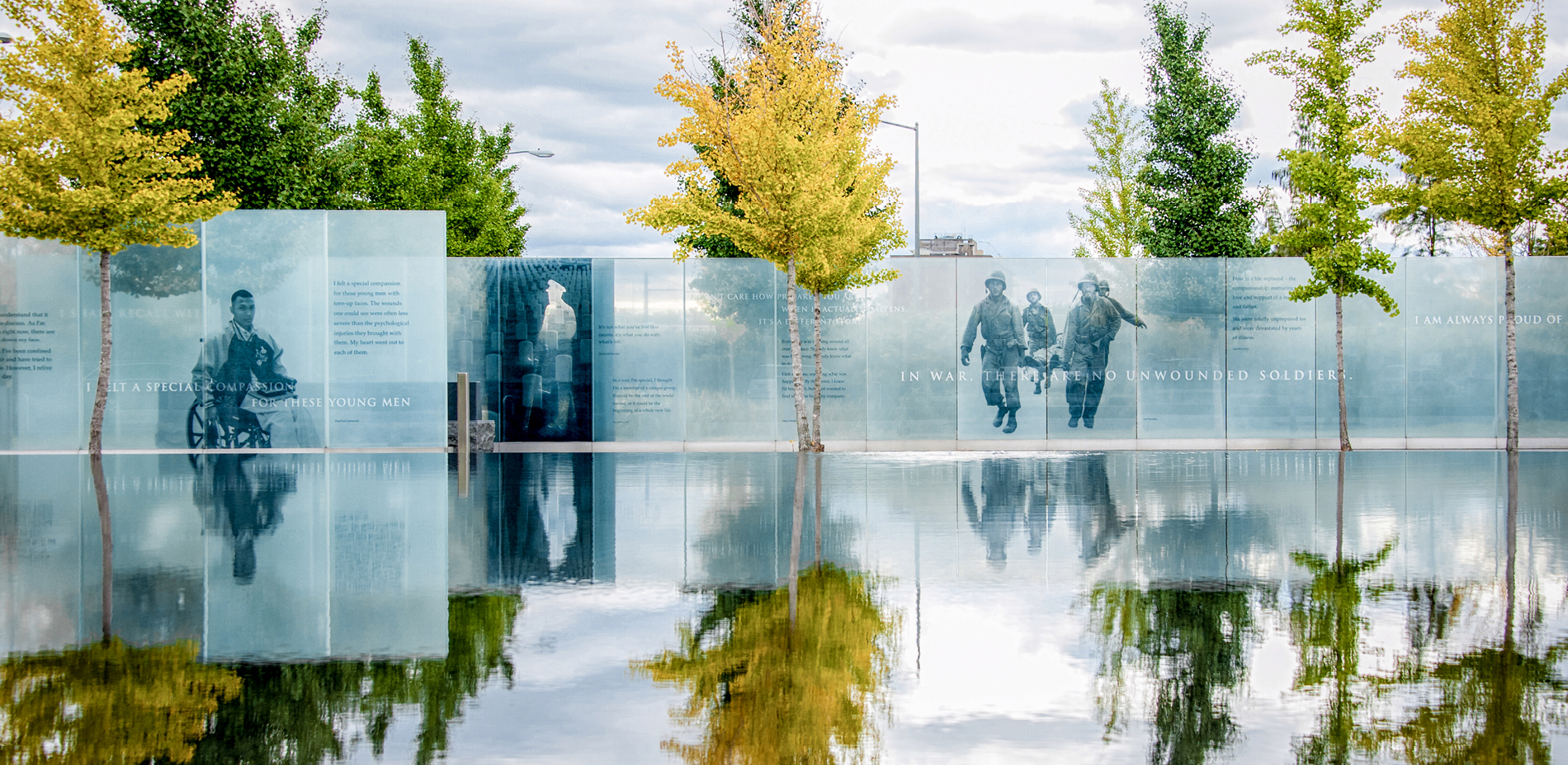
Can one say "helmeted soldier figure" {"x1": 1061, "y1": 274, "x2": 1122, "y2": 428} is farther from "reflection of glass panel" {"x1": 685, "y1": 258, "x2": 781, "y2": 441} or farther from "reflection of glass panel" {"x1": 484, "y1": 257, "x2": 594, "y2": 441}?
"reflection of glass panel" {"x1": 484, "y1": 257, "x2": 594, "y2": 441}

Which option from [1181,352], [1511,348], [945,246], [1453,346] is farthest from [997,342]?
[945,246]

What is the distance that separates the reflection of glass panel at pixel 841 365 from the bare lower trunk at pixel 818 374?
0.26 feet

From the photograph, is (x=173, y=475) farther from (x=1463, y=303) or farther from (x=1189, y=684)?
(x=1463, y=303)

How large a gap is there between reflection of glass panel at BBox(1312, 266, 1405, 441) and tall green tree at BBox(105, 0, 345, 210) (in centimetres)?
2296

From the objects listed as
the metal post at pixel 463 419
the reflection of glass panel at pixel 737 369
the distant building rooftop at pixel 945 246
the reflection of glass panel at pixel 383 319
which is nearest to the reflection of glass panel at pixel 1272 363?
the reflection of glass panel at pixel 737 369

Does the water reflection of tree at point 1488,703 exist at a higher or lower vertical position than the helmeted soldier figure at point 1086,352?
lower

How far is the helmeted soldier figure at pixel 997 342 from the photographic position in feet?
75.3

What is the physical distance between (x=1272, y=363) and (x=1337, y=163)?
3743 mm

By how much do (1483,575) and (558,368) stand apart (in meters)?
17.0

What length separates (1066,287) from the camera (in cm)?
2302

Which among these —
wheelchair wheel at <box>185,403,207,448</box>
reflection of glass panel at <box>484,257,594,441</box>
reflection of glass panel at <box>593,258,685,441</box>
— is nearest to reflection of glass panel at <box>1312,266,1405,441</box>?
reflection of glass panel at <box>593,258,685,441</box>

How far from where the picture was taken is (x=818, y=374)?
72.4 ft

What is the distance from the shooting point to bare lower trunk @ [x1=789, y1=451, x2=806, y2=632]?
24.1 ft

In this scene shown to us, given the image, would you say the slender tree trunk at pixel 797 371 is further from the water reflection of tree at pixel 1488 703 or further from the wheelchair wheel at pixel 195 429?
the water reflection of tree at pixel 1488 703
